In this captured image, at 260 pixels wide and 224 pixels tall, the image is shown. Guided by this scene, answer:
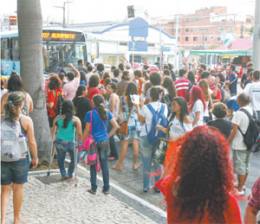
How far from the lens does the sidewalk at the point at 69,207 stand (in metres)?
Answer: 6.18

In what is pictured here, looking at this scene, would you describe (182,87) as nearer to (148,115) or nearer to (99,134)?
(148,115)

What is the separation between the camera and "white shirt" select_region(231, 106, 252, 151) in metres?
7.33

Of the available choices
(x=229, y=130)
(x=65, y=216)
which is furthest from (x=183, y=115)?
(x=65, y=216)

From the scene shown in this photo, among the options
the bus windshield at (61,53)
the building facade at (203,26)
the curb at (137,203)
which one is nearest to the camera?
the curb at (137,203)

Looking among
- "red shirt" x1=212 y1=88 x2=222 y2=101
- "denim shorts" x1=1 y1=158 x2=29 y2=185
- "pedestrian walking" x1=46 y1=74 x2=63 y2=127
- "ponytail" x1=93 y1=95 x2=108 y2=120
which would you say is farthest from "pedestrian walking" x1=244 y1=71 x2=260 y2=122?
"denim shorts" x1=1 y1=158 x2=29 y2=185

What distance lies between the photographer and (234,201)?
116 inches

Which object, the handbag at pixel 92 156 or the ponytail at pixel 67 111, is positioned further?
the ponytail at pixel 67 111

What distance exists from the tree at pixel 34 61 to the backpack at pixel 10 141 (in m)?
3.48

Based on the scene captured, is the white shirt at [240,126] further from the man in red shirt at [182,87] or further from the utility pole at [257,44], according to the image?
the utility pole at [257,44]

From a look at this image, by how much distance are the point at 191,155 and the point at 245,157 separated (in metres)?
4.78

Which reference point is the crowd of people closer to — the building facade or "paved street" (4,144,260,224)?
"paved street" (4,144,260,224)

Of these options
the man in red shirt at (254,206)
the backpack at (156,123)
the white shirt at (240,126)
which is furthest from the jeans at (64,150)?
the man in red shirt at (254,206)

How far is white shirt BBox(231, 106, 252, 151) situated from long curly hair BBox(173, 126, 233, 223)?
446 cm

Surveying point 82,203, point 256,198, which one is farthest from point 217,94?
point 256,198
